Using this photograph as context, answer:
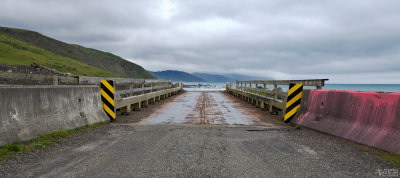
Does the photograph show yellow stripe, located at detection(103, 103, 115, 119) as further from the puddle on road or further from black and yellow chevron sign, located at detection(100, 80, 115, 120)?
the puddle on road

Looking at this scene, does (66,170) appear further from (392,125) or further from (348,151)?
(392,125)

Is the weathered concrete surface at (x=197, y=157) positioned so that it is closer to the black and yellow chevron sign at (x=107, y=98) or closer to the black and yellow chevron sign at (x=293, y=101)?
the black and yellow chevron sign at (x=293, y=101)

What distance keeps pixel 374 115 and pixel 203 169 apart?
3676 mm

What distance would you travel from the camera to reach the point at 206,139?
5223 mm

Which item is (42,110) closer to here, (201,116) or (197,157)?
(197,157)

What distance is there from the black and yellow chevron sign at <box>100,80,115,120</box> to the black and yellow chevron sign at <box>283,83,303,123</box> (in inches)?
216

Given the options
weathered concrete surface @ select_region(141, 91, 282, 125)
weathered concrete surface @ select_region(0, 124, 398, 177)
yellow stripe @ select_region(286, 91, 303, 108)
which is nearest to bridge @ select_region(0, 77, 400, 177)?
weathered concrete surface @ select_region(0, 124, 398, 177)

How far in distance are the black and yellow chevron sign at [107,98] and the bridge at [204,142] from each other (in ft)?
1.40

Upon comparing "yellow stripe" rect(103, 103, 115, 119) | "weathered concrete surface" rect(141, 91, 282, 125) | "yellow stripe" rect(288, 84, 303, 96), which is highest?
"yellow stripe" rect(288, 84, 303, 96)

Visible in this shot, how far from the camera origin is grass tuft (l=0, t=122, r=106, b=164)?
3911mm

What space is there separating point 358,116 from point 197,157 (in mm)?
3594

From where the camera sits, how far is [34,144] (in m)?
4.47

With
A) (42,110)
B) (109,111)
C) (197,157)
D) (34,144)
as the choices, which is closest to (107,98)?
(109,111)

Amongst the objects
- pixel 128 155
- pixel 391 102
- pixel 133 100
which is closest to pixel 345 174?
pixel 391 102
